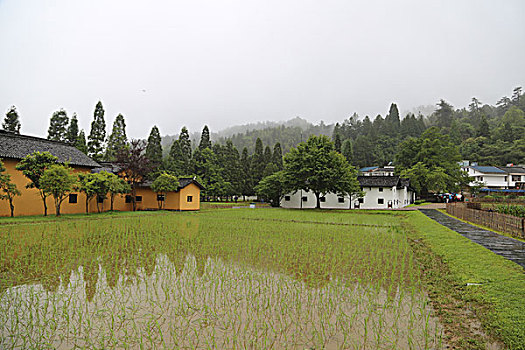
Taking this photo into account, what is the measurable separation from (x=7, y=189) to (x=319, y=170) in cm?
2399

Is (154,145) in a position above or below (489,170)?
above

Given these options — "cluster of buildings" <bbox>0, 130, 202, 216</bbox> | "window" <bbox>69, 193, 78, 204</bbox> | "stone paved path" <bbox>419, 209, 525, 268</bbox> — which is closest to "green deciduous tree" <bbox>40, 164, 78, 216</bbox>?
"cluster of buildings" <bbox>0, 130, 202, 216</bbox>

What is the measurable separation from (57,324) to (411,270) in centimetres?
726

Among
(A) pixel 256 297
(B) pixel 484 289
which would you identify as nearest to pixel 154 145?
(A) pixel 256 297

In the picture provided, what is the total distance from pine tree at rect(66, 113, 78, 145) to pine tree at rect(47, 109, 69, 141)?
89cm

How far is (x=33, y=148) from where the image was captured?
846 inches

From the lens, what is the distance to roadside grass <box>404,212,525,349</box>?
4121 millimetres

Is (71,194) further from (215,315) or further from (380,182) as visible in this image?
(380,182)

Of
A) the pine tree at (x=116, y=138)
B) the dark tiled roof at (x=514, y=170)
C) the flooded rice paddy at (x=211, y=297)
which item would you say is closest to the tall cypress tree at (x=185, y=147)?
the pine tree at (x=116, y=138)

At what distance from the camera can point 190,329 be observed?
4.17 metres

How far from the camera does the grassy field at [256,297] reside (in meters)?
3.97

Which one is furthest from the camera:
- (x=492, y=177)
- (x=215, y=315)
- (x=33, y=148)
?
(x=492, y=177)

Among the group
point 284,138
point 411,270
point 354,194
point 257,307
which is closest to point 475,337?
point 257,307

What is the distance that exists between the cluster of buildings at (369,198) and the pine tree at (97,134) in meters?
24.3
